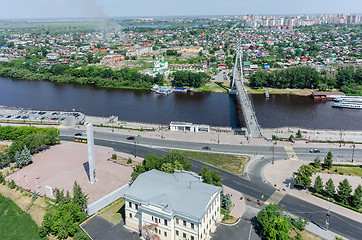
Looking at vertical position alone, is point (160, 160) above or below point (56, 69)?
below

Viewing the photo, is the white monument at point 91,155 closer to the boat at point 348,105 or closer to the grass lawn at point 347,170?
the grass lawn at point 347,170

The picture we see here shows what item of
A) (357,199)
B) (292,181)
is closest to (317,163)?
(292,181)

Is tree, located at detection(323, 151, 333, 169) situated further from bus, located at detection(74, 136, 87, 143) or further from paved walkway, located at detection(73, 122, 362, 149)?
bus, located at detection(74, 136, 87, 143)

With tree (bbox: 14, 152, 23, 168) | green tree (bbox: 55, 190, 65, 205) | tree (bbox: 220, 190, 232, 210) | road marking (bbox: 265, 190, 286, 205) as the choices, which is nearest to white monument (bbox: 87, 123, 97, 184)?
green tree (bbox: 55, 190, 65, 205)

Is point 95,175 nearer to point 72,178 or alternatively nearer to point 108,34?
point 72,178

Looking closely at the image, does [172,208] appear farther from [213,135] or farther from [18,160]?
[213,135]

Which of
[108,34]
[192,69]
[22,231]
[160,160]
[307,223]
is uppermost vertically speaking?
[108,34]

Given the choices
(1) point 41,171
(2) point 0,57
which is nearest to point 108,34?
(2) point 0,57
